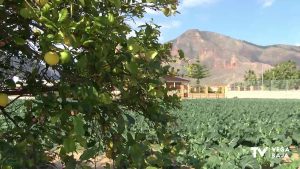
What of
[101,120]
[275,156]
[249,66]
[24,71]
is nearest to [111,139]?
[101,120]

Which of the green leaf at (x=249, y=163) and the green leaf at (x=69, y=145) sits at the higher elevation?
the green leaf at (x=69, y=145)

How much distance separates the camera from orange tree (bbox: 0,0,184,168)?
152 centimetres

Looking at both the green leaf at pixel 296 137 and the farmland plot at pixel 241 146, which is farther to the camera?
the green leaf at pixel 296 137

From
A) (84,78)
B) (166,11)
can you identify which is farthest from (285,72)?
(84,78)

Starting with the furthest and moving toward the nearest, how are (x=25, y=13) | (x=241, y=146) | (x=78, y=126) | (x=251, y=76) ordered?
(x=251, y=76) < (x=241, y=146) < (x=25, y=13) < (x=78, y=126)

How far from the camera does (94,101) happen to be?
62.1 inches

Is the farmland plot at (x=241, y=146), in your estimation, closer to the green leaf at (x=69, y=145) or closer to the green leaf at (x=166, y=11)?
the green leaf at (x=166, y=11)

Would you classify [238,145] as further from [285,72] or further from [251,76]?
[251,76]

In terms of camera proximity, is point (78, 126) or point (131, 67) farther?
point (131, 67)

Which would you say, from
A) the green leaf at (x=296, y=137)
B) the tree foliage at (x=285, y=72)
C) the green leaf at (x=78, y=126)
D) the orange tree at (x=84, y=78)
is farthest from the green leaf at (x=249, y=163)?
the tree foliage at (x=285, y=72)

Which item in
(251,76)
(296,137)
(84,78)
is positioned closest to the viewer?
Result: (84,78)

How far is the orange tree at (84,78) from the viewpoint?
1.52m

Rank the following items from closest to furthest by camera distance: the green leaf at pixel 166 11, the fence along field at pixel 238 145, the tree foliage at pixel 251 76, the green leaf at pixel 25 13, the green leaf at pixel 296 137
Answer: the green leaf at pixel 25 13 < the green leaf at pixel 166 11 < the fence along field at pixel 238 145 < the green leaf at pixel 296 137 < the tree foliage at pixel 251 76

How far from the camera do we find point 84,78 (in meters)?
1.72
